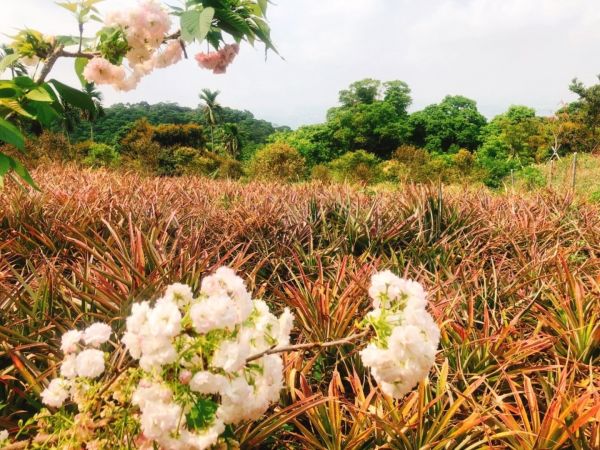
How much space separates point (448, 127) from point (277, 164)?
37357mm

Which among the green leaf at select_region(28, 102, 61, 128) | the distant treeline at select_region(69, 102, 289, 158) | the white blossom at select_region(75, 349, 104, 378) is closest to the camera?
the white blossom at select_region(75, 349, 104, 378)

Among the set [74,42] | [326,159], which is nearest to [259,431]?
[74,42]

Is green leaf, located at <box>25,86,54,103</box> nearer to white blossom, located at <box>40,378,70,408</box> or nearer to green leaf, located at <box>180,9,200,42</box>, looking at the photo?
green leaf, located at <box>180,9,200,42</box>

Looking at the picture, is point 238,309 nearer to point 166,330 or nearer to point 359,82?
point 166,330

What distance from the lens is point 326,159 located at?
49688 mm

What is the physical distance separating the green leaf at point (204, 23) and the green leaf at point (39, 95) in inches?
17.7

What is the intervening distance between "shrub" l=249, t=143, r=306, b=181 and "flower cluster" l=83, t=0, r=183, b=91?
13592 millimetres

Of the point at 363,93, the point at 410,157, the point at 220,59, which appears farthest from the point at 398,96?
the point at 220,59

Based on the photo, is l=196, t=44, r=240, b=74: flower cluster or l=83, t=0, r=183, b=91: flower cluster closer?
l=83, t=0, r=183, b=91: flower cluster

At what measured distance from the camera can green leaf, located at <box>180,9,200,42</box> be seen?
1.09 meters

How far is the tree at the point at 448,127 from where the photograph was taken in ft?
158

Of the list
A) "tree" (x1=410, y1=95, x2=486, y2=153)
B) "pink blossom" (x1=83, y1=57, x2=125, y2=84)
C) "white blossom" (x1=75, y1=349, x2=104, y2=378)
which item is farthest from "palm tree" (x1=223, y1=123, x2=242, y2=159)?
"white blossom" (x1=75, y1=349, x2=104, y2=378)

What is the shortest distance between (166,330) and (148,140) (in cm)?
1385

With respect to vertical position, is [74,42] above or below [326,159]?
above
